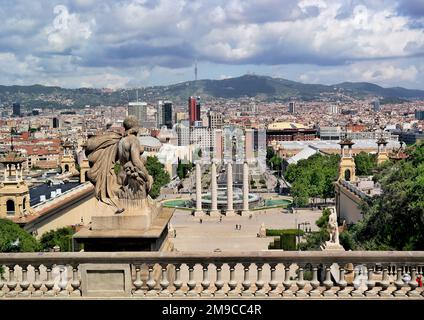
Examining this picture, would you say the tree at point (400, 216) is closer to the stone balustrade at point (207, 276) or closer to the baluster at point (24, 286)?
the stone balustrade at point (207, 276)

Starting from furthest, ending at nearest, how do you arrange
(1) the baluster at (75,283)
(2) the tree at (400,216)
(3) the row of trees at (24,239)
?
(3) the row of trees at (24,239) < (2) the tree at (400,216) < (1) the baluster at (75,283)

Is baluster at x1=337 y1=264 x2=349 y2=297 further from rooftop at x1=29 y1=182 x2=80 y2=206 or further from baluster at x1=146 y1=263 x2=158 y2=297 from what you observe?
rooftop at x1=29 y1=182 x2=80 y2=206

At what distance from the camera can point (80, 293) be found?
8.21 m

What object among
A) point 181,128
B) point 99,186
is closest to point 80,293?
point 99,186

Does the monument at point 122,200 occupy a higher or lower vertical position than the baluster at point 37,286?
higher

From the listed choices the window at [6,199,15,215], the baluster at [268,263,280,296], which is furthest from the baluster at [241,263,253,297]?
the window at [6,199,15,215]

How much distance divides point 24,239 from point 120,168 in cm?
2728

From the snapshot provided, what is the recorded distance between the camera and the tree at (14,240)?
31656mm

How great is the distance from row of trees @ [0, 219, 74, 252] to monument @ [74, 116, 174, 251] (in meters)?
23.9

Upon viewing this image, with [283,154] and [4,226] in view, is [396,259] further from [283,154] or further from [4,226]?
[283,154]

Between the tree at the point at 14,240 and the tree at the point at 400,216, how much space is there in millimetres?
18420

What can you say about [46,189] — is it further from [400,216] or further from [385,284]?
[385,284]

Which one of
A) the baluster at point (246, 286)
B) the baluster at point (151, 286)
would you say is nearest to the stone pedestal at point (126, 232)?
the baluster at point (151, 286)

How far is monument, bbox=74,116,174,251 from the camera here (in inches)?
349
